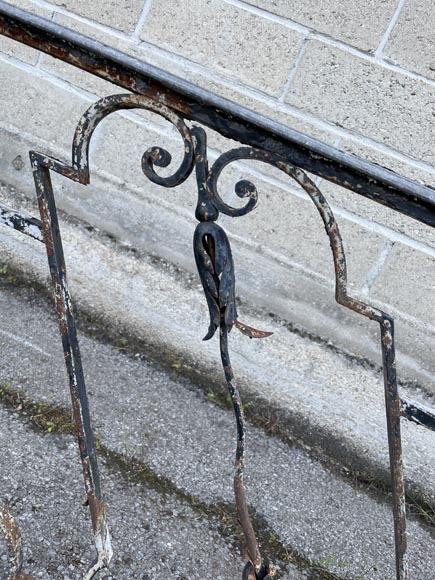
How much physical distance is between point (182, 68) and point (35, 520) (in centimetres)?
159

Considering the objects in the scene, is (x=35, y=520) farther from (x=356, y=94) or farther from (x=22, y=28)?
(x=356, y=94)

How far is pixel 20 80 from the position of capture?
2.65 meters

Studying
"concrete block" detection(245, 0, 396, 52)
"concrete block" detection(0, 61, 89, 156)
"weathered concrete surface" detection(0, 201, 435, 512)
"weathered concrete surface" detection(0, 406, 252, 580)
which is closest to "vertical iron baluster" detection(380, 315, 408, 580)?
"weathered concrete surface" detection(0, 406, 252, 580)

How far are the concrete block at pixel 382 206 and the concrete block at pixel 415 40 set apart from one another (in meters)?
0.30

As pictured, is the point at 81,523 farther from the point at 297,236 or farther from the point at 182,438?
the point at 297,236

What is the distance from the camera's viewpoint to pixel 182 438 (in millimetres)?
2254

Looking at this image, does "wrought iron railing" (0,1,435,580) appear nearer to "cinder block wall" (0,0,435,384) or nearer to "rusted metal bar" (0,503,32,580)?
"rusted metal bar" (0,503,32,580)

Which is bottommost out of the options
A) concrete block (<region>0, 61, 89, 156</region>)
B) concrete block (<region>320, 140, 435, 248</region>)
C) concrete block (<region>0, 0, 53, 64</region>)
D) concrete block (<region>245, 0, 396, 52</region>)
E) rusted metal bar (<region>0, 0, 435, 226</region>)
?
concrete block (<region>0, 61, 89, 156</region>)

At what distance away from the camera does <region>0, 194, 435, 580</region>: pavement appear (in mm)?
1815

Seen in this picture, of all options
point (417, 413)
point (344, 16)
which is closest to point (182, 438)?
point (417, 413)

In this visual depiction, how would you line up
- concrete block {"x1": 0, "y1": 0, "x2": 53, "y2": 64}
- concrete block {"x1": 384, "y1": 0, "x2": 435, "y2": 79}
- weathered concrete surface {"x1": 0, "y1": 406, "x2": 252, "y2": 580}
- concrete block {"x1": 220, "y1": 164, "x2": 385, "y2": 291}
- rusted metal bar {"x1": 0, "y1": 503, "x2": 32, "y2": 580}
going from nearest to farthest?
rusted metal bar {"x1": 0, "y1": 503, "x2": 32, "y2": 580}
weathered concrete surface {"x1": 0, "y1": 406, "x2": 252, "y2": 580}
concrete block {"x1": 384, "y1": 0, "x2": 435, "y2": 79}
concrete block {"x1": 220, "y1": 164, "x2": 385, "y2": 291}
concrete block {"x1": 0, "y1": 0, "x2": 53, "y2": 64}

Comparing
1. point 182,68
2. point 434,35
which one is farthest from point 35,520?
point 434,35

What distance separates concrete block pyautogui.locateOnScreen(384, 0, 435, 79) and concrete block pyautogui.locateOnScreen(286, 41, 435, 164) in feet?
0.15

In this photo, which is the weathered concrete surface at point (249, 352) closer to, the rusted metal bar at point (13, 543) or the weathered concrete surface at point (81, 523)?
the weathered concrete surface at point (81, 523)
